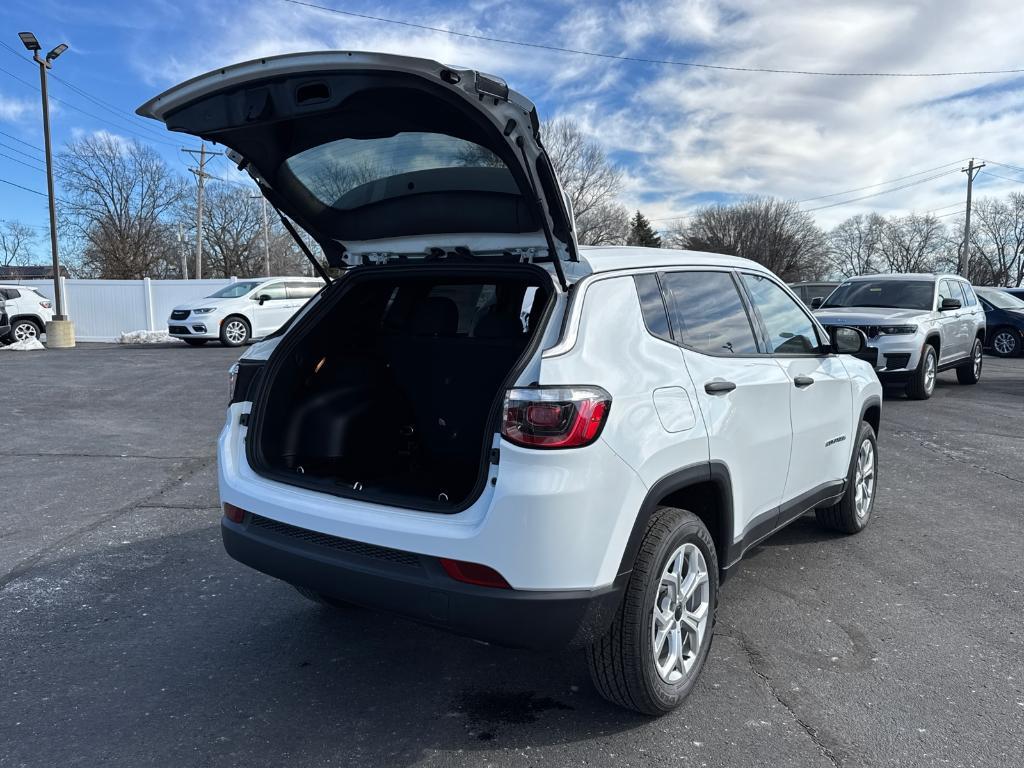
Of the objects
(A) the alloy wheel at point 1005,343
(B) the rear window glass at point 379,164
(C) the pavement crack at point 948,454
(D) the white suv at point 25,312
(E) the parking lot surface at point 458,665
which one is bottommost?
(E) the parking lot surface at point 458,665

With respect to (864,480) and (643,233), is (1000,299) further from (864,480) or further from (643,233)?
(643,233)

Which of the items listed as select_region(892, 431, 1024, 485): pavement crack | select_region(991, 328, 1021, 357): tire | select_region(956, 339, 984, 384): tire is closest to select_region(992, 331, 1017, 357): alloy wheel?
select_region(991, 328, 1021, 357): tire

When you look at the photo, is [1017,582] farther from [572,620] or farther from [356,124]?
[356,124]

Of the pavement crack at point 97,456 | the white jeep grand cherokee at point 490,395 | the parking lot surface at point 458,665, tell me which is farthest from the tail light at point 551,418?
the pavement crack at point 97,456

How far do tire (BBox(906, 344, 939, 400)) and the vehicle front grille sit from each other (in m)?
0.21

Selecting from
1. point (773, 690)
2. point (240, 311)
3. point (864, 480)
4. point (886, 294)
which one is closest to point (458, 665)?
point (773, 690)

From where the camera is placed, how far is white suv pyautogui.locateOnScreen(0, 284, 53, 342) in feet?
64.6

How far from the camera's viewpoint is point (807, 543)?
185 inches

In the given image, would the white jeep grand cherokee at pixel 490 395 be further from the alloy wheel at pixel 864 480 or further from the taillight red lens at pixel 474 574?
the alloy wheel at pixel 864 480

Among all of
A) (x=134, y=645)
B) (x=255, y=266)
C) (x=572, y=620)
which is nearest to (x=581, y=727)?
(x=572, y=620)

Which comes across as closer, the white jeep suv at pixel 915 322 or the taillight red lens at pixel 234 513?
the taillight red lens at pixel 234 513

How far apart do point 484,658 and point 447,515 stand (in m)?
1.08

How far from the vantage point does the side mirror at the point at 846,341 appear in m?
4.32

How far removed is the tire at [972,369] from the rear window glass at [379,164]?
1216 cm
